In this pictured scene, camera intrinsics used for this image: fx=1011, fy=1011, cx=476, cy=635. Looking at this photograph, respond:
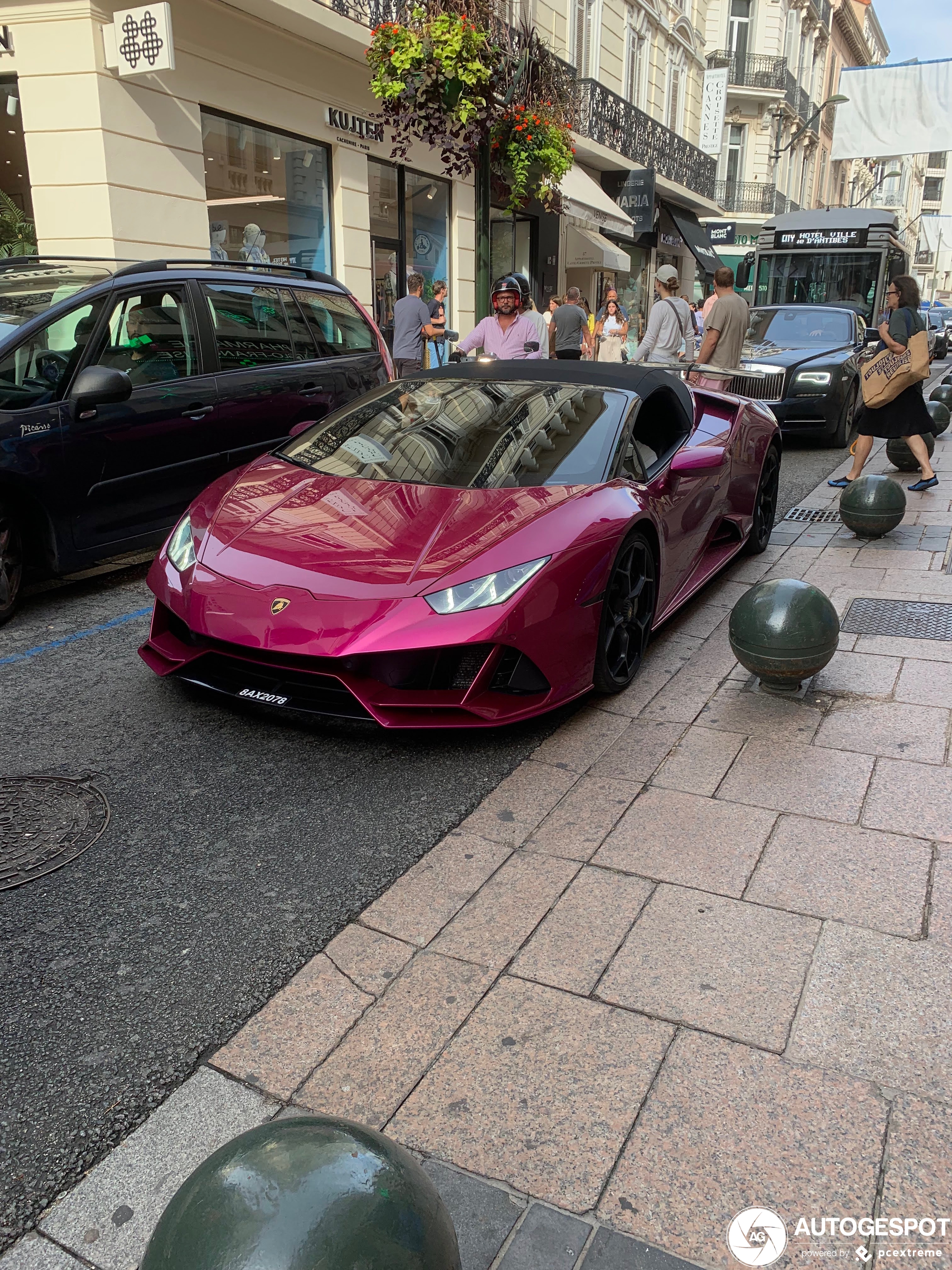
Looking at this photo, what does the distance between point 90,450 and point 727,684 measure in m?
3.55

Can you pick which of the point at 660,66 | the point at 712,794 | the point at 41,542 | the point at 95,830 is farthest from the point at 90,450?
the point at 660,66

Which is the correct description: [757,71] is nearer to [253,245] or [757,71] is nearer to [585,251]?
[585,251]

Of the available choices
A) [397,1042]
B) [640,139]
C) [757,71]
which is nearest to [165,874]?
[397,1042]

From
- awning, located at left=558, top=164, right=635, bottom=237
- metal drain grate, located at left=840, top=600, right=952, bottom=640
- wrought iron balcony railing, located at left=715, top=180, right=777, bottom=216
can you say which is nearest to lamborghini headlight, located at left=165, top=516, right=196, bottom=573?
metal drain grate, located at left=840, top=600, right=952, bottom=640

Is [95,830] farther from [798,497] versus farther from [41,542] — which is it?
[798,497]

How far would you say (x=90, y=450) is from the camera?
17.9 feet

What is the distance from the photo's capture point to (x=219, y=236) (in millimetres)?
12211

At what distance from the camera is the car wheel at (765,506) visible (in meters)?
6.48

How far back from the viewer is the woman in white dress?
1784 centimetres

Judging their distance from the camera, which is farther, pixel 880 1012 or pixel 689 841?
pixel 689 841

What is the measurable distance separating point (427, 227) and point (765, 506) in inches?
478

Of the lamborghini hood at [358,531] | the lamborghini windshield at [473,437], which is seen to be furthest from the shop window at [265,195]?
the lamborghini hood at [358,531]

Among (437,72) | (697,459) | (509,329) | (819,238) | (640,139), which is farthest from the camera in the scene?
(640,139)

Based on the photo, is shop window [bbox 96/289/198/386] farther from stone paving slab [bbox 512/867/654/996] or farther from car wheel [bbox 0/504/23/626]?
stone paving slab [bbox 512/867/654/996]
